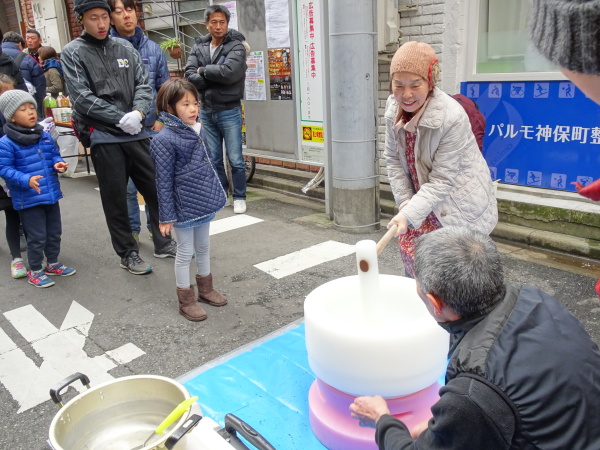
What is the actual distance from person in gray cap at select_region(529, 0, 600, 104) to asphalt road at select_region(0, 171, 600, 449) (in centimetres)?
260

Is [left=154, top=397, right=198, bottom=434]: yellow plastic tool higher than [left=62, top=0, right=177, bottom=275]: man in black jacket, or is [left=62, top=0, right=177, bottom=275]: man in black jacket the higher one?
[left=62, top=0, right=177, bottom=275]: man in black jacket

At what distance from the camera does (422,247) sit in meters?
1.57

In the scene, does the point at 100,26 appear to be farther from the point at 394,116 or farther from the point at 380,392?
the point at 380,392

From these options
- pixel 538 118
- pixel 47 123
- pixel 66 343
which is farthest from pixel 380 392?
pixel 47 123

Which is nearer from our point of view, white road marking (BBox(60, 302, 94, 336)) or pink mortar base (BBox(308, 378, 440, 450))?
pink mortar base (BBox(308, 378, 440, 450))

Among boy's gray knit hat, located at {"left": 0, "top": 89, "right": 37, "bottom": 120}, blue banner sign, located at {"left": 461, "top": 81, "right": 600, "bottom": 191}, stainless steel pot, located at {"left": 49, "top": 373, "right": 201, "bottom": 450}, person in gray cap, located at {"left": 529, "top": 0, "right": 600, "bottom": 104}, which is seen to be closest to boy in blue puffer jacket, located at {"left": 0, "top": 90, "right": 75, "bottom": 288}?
boy's gray knit hat, located at {"left": 0, "top": 89, "right": 37, "bottom": 120}

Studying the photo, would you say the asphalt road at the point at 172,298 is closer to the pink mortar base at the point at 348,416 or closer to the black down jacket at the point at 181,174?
the black down jacket at the point at 181,174

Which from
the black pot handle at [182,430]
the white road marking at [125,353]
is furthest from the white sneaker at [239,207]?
the black pot handle at [182,430]

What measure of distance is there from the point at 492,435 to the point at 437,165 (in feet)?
5.31

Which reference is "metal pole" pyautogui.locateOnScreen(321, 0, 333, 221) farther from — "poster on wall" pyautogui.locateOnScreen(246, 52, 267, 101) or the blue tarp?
the blue tarp

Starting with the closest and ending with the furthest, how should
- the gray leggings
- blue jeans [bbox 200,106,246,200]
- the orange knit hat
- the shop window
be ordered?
the orange knit hat, the gray leggings, the shop window, blue jeans [bbox 200,106,246,200]

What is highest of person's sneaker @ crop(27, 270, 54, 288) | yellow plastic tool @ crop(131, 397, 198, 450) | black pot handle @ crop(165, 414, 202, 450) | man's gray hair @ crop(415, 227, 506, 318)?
man's gray hair @ crop(415, 227, 506, 318)

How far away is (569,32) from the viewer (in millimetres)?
803

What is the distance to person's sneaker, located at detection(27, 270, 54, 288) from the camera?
4.28m
